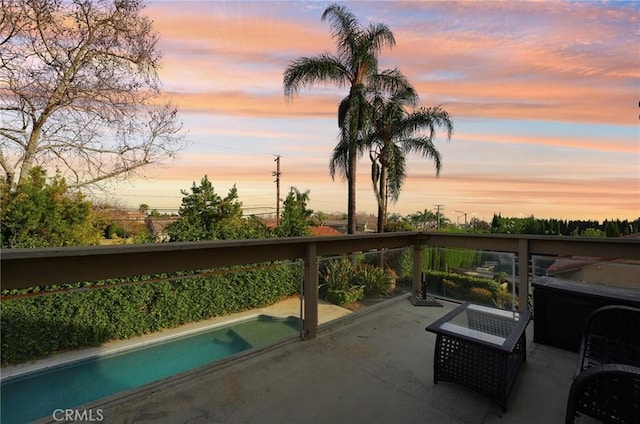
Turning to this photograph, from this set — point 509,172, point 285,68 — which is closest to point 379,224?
point 509,172

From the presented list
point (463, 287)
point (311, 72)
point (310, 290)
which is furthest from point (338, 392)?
point (311, 72)

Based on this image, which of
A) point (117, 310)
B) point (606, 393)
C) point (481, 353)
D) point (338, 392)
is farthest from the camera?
point (117, 310)

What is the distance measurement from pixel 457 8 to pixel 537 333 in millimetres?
5721

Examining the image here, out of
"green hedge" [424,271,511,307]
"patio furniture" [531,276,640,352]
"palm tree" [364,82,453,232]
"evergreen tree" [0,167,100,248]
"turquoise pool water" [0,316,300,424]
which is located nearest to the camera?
"patio furniture" [531,276,640,352]

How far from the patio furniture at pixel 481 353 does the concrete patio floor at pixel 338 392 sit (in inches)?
4.8

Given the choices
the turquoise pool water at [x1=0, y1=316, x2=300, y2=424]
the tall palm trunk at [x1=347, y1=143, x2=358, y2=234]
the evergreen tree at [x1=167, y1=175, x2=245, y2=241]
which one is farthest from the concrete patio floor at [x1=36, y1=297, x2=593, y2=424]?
the tall palm trunk at [x1=347, y1=143, x2=358, y2=234]

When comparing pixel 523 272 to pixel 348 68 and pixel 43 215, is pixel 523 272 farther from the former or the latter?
pixel 348 68

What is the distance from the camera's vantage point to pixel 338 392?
2.52m

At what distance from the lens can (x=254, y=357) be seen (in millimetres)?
3145

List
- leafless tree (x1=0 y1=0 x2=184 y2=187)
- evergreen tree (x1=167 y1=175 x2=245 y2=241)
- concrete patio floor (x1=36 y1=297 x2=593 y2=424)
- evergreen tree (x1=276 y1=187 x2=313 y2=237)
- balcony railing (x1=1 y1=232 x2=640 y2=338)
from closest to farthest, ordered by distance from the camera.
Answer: balcony railing (x1=1 y1=232 x2=640 y2=338) < concrete patio floor (x1=36 y1=297 x2=593 y2=424) < leafless tree (x1=0 y1=0 x2=184 y2=187) < evergreen tree (x1=167 y1=175 x2=245 y2=241) < evergreen tree (x1=276 y1=187 x2=313 y2=237)

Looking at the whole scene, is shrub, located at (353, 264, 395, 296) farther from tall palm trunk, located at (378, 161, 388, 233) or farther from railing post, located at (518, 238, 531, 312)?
tall palm trunk, located at (378, 161, 388, 233)

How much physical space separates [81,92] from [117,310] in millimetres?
6938

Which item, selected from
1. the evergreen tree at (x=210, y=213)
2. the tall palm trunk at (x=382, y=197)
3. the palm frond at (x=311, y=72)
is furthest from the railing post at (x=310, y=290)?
the tall palm trunk at (x=382, y=197)

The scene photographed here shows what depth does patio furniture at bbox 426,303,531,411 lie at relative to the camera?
2289 millimetres
